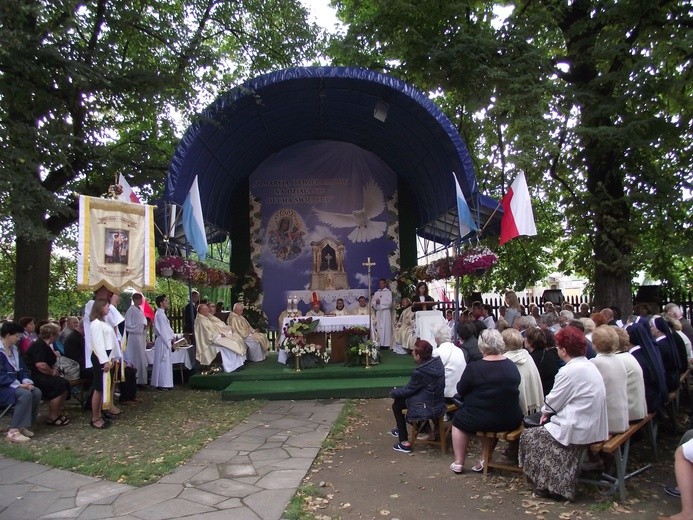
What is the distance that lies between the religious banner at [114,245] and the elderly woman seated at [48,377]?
3.26 ft

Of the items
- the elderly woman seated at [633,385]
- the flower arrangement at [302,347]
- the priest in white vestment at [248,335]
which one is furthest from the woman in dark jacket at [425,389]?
the priest in white vestment at [248,335]

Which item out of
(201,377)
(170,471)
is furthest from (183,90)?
(170,471)

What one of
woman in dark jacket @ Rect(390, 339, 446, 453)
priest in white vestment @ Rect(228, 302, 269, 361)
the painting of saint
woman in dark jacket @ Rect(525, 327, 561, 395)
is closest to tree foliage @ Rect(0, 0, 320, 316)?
the painting of saint

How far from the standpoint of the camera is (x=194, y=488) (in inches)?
208

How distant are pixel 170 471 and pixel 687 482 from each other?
15.4 feet

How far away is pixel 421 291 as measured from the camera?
13094 millimetres

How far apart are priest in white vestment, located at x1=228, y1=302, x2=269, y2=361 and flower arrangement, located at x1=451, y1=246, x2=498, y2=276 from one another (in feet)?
15.8

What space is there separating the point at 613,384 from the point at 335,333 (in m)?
6.94

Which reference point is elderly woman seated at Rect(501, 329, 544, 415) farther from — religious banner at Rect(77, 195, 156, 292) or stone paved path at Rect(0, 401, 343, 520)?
religious banner at Rect(77, 195, 156, 292)

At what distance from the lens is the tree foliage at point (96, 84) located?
9039 millimetres

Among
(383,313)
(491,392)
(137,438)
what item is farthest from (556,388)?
(383,313)

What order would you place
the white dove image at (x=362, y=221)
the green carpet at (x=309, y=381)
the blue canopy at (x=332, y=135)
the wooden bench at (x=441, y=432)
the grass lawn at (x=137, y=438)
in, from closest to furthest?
the grass lawn at (x=137, y=438) → the wooden bench at (x=441, y=432) → the green carpet at (x=309, y=381) → the blue canopy at (x=332, y=135) → the white dove image at (x=362, y=221)

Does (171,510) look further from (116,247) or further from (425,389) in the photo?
(116,247)

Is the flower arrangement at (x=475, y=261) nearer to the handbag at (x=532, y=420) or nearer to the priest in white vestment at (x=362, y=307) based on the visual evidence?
the priest in white vestment at (x=362, y=307)
